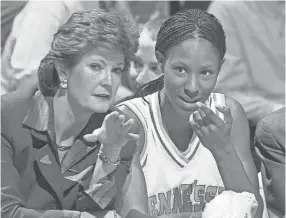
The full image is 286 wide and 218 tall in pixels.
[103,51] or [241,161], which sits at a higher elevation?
[103,51]

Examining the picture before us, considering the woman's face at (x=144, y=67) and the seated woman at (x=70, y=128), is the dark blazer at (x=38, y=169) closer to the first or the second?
the seated woman at (x=70, y=128)

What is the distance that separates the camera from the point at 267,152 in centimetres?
193

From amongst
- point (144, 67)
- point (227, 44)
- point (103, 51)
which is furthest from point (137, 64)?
point (103, 51)

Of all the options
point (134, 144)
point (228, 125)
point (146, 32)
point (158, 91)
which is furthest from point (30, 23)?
point (228, 125)

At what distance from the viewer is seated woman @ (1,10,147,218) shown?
5.53 feet

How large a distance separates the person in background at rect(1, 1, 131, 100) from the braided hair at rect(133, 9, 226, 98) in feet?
1.95

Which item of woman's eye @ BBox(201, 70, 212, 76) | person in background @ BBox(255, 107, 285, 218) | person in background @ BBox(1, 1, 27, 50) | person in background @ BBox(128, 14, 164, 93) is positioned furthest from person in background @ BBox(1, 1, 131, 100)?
person in background @ BBox(255, 107, 285, 218)

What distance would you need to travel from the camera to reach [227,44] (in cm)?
254

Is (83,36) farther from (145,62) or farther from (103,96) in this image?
(145,62)

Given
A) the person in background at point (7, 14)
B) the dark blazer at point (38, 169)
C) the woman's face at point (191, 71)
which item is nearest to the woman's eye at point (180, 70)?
the woman's face at point (191, 71)

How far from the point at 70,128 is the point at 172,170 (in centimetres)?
37

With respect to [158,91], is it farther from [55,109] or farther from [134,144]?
[55,109]

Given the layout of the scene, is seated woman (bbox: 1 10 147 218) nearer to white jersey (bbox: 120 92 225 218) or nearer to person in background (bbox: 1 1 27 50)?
white jersey (bbox: 120 92 225 218)

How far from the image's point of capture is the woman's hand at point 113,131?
1652 millimetres
